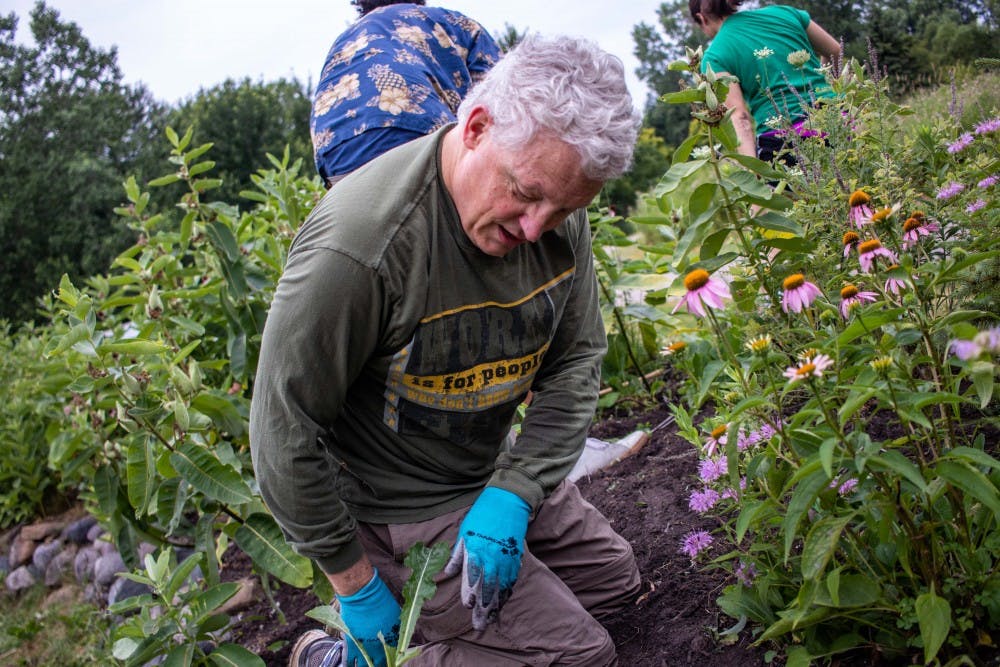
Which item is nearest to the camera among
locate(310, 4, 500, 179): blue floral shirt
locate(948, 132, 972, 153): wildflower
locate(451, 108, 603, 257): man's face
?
locate(451, 108, 603, 257): man's face

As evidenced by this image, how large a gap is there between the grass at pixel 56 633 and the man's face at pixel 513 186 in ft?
7.97

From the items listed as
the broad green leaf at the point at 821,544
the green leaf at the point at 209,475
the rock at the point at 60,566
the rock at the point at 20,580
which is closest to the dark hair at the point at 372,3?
the green leaf at the point at 209,475

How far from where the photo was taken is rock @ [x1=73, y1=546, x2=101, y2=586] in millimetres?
4465

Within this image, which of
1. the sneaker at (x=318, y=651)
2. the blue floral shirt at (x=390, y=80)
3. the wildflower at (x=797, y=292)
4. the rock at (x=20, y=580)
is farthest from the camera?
the rock at (x=20, y=580)

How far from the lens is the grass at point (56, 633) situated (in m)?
3.57

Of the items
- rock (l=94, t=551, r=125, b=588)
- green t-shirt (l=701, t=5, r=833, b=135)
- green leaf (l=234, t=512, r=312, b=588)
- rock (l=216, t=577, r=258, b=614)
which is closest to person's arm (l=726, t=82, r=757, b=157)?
green t-shirt (l=701, t=5, r=833, b=135)

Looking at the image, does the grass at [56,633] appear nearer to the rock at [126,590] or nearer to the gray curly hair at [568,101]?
the rock at [126,590]

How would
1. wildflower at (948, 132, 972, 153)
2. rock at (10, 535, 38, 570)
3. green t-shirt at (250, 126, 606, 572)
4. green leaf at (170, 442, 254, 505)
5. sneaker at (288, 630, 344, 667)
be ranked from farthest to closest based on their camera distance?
rock at (10, 535, 38, 570), green leaf at (170, 442, 254, 505), sneaker at (288, 630, 344, 667), wildflower at (948, 132, 972, 153), green t-shirt at (250, 126, 606, 572)

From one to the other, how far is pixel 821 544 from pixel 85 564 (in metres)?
4.30

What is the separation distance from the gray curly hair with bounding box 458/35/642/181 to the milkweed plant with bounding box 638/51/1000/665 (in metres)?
0.11

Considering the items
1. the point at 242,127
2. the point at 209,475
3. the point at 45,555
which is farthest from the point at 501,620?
the point at 242,127

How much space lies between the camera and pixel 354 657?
2156 mm

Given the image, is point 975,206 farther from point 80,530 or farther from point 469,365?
point 80,530

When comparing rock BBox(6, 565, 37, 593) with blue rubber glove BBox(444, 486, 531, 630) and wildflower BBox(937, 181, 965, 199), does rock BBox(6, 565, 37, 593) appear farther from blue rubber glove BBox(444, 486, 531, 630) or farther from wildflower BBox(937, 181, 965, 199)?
wildflower BBox(937, 181, 965, 199)
